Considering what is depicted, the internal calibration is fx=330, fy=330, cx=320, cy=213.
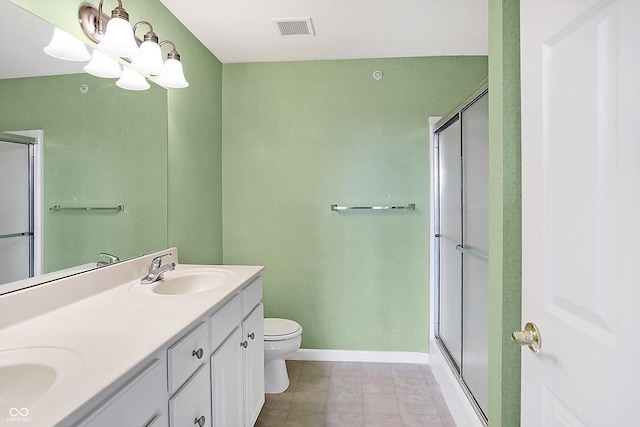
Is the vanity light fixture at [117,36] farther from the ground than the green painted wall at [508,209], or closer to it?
farther from the ground

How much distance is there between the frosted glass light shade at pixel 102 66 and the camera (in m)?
1.42

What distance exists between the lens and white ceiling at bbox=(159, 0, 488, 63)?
6.36 ft

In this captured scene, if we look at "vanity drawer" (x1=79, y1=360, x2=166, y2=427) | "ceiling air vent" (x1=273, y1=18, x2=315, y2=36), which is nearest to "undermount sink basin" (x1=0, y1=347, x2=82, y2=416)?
"vanity drawer" (x1=79, y1=360, x2=166, y2=427)

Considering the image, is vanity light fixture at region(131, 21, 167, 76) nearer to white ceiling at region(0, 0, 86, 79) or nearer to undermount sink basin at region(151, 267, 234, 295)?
white ceiling at region(0, 0, 86, 79)

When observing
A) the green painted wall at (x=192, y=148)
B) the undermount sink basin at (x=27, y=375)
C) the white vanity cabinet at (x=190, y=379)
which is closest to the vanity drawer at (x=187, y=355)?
the white vanity cabinet at (x=190, y=379)

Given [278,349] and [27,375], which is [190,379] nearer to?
[27,375]

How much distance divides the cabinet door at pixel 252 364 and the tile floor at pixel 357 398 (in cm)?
26

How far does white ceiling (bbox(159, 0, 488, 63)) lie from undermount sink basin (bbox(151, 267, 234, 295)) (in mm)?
1542

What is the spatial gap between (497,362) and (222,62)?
2744 mm

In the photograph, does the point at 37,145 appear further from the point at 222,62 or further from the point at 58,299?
the point at 222,62

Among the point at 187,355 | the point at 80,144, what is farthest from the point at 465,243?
the point at 80,144
